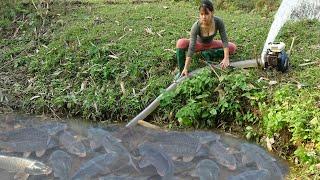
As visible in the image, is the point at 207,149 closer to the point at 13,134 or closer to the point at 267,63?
the point at 267,63

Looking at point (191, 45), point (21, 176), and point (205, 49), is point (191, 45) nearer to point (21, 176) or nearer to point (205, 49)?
point (205, 49)

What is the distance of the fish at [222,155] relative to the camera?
624cm

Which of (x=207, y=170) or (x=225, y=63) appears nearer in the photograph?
(x=207, y=170)

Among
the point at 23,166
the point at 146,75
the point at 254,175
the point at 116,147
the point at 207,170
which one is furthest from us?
the point at 146,75

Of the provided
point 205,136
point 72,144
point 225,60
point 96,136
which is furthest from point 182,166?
point 225,60

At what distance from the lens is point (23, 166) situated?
613 centimetres

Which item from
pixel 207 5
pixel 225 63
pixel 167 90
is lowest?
pixel 167 90

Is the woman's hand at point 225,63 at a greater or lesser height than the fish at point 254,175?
greater

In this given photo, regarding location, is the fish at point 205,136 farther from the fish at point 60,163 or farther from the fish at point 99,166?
the fish at point 60,163

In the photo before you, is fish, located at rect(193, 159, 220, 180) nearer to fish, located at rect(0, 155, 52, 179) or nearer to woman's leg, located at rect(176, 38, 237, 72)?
fish, located at rect(0, 155, 52, 179)

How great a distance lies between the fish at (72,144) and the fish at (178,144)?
36.9 inches

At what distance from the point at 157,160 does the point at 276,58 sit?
2.52 metres

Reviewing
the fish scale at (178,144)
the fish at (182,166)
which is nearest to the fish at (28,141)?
the fish scale at (178,144)

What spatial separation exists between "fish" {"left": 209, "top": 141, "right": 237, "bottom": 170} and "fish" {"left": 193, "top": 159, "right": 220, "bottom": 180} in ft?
0.47
